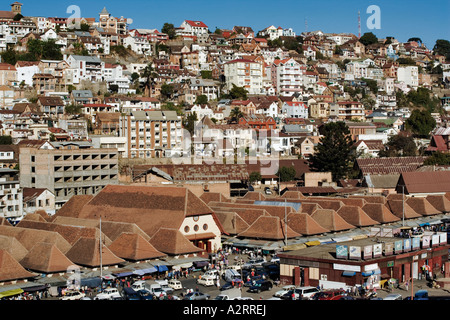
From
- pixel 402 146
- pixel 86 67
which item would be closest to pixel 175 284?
pixel 402 146

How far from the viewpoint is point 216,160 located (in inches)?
2292

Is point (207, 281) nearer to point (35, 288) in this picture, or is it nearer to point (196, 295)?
point (196, 295)

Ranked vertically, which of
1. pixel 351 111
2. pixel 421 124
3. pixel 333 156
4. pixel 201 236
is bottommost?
pixel 201 236

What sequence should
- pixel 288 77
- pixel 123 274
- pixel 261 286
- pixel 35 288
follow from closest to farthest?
pixel 35 288 → pixel 261 286 → pixel 123 274 → pixel 288 77

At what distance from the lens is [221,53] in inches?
3634

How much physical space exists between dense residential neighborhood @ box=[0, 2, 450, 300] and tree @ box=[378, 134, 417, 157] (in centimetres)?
16

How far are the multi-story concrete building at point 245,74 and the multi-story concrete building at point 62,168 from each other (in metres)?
36.5

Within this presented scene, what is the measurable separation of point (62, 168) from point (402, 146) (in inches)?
1529

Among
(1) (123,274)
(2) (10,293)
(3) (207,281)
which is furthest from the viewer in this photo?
(1) (123,274)

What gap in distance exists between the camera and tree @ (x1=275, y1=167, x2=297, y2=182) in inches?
2178

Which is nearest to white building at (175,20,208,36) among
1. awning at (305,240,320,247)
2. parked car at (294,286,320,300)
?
awning at (305,240,320,247)

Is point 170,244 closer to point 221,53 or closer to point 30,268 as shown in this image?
point 30,268

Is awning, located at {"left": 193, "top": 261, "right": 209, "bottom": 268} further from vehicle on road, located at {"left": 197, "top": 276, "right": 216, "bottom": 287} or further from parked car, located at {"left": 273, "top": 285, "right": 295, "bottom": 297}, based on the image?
parked car, located at {"left": 273, "top": 285, "right": 295, "bottom": 297}

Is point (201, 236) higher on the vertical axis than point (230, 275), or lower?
higher
